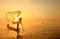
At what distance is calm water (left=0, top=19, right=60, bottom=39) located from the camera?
1625mm

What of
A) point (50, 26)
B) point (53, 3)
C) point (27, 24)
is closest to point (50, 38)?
point (50, 26)

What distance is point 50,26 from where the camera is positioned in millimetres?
1667

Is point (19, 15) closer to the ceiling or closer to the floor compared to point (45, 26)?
closer to the ceiling

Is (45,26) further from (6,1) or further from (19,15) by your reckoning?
(6,1)

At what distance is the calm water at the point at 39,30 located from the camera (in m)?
1.62

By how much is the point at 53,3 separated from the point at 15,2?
1.54 feet

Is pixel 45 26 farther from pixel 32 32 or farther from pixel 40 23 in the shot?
pixel 32 32

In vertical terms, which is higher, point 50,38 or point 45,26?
point 45,26

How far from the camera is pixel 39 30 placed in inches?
64.9

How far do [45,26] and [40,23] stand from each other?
0.07 meters

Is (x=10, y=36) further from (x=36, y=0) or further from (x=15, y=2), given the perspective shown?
(x=36, y=0)

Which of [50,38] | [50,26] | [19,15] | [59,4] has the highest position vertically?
[59,4]

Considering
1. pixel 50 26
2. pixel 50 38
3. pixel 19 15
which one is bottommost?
pixel 50 38

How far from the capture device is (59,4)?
5.54 feet
